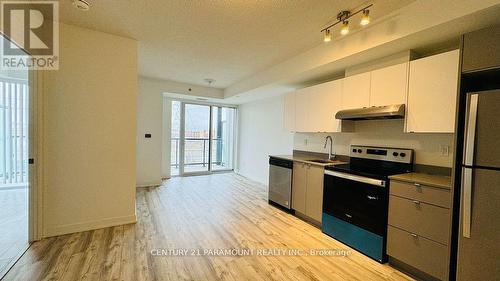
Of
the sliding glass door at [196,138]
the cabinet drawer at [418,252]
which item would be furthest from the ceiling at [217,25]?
the sliding glass door at [196,138]

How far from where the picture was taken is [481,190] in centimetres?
157

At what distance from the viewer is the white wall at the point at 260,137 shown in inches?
203

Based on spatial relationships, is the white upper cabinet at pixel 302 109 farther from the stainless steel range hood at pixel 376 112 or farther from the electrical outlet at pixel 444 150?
the electrical outlet at pixel 444 150

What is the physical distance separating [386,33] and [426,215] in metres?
1.79

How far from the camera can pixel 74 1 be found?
2.11 metres

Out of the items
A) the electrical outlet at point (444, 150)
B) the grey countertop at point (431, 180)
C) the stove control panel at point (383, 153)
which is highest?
the electrical outlet at point (444, 150)

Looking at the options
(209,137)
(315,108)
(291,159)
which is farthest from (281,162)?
(209,137)

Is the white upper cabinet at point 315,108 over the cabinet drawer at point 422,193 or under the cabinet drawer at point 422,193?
over

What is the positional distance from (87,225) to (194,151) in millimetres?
3962

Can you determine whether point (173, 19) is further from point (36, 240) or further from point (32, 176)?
point (36, 240)

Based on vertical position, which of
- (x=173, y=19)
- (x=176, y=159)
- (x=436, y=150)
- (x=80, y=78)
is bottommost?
(x=176, y=159)

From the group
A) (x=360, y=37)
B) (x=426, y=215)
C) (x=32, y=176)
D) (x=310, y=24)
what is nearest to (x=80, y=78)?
(x=32, y=176)

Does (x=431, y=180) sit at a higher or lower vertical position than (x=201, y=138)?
lower

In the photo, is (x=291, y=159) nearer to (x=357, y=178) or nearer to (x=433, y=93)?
(x=357, y=178)
